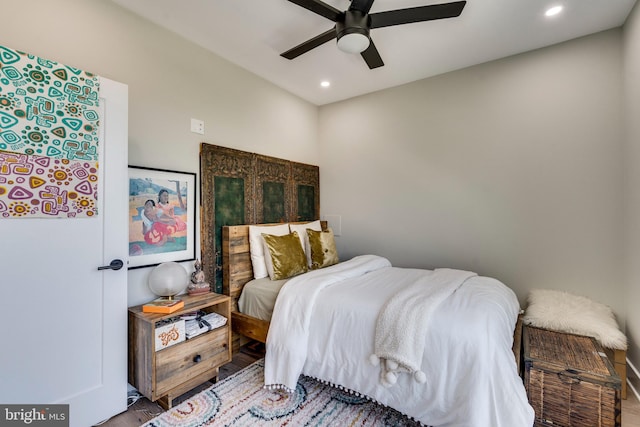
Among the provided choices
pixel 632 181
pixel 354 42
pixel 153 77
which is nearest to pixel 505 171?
pixel 632 181

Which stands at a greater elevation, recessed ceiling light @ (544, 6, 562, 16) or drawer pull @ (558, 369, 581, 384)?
recessed ceiling light @ (544, 6, 562, 16)

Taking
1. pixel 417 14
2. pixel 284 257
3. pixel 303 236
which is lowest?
pixel 284 257

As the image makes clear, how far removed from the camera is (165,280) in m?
1.99

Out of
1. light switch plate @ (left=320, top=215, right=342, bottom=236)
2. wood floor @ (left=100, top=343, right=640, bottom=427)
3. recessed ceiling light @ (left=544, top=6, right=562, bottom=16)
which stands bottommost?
wood floor @ (left=100, top=343, right=640, bottom=427)

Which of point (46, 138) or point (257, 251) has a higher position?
point (46, 138)

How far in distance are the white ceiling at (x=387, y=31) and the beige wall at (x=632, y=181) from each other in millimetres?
286

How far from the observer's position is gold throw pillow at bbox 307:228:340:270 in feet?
10.1

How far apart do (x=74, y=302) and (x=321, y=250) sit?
2.06m

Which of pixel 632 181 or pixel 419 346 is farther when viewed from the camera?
pixel 632 181

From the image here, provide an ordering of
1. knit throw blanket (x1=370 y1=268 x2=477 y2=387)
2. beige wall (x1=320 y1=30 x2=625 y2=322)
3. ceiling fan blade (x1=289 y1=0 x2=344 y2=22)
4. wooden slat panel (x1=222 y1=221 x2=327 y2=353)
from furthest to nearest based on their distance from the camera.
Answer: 1. wooden slat panel (x1=222 y1=221 x2=327 y2=353)
2. beige wall (x1=320 y1=30 x2=625 y2=322)
3. ceiling fan blade (x1=289 y1=0 x2=344 y2=22)
4. knit throw blanket (x1=370 y1=268 x2=477 y2=387)

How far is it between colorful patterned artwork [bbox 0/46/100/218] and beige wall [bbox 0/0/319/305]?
0.32 metres

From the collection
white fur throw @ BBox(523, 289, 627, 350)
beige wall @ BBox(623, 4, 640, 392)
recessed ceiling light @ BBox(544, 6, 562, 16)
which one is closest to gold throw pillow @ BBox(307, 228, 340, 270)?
white fur throw @ BBox(523, 289, 627, 350)

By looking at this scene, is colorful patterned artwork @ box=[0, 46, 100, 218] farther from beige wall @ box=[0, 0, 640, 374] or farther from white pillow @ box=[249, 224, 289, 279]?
white pillow @ box=[249, 224, 289, 279]

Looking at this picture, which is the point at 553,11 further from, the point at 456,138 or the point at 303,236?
the point at 303,236
